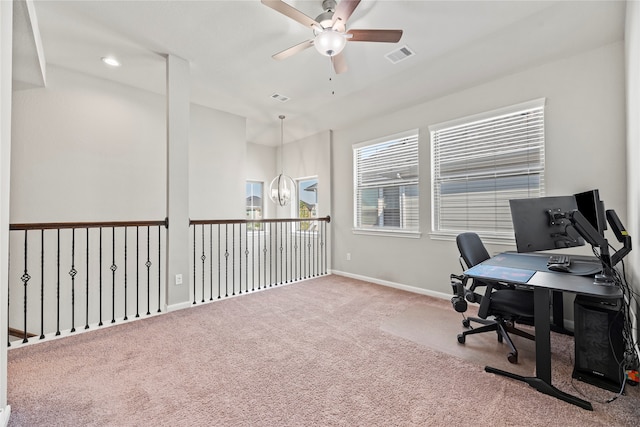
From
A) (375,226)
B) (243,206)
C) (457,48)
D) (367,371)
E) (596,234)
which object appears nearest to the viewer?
(596,234)

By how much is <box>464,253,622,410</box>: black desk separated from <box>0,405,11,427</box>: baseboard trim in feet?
9.61

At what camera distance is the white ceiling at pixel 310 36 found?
2383 mm

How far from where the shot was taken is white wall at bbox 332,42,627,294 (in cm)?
262

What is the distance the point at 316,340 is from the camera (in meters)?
2.58

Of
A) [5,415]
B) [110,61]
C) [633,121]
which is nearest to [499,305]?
[633,121]

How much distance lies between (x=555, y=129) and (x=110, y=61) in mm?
5047

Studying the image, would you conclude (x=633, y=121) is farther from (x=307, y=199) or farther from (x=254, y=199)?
(x=254, y=199)

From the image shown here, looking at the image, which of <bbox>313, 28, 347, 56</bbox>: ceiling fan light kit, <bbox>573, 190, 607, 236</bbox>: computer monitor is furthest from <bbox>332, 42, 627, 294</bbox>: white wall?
<bbox>313, 28, 347, 56</bbox>: ceiling fan light kit

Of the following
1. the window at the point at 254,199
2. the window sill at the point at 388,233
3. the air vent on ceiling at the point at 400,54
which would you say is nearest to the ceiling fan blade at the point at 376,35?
the air vent on ceiling at the point at 400,54

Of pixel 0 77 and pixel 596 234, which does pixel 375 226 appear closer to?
pixel 596 234

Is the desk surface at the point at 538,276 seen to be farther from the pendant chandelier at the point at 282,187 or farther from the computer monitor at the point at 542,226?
the pendant chandelier at the point at 282,187

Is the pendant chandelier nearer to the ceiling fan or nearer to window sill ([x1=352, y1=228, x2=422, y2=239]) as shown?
window sill ([x1=352, y1=228, x2=422, y2=239])

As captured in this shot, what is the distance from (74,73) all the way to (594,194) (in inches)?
216

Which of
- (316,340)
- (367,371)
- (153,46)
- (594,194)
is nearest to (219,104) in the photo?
(153,46)
